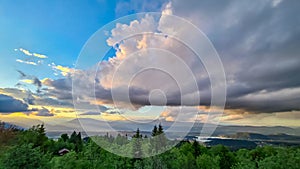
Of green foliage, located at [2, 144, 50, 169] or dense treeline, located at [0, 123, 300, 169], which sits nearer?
green foliage, located at [2, 144, 50, 169]

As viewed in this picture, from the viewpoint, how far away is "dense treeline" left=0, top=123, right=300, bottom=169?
835 inches

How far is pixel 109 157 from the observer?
44188 mm

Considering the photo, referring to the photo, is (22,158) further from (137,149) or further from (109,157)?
(137,149)

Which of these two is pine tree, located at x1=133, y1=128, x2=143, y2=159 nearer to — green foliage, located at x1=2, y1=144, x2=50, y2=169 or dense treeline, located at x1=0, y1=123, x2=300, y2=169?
dense treeline, located at x1=0, y1=123, x2=300, y2=169

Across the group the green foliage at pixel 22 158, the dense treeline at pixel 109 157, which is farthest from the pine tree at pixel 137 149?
the green foliage at pixel 22 158

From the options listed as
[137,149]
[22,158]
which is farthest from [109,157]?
[22,158]

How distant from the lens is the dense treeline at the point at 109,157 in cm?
2120

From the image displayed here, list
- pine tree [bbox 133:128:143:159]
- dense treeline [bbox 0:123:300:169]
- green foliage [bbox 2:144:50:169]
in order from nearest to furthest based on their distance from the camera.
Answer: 1. green foliage [bbox 2:144:50:169]
2. dense treeline [bbox 0:123:300:169]
3. pine tree [bbox 133:128:143:159]

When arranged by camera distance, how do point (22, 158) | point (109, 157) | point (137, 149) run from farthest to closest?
point (137, 149) → point (109, 157) → point (22, 158)

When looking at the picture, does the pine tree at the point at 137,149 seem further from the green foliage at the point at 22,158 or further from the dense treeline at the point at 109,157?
the green foliage at the point at 22,158

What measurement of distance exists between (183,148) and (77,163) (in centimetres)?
3955

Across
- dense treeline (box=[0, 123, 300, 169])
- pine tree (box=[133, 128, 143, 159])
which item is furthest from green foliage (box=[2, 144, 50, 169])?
pine tree (box=[133, 128, 143, 159])

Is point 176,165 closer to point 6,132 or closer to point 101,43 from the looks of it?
point 6,132

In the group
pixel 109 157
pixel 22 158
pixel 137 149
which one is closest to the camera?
pixel 22 158
